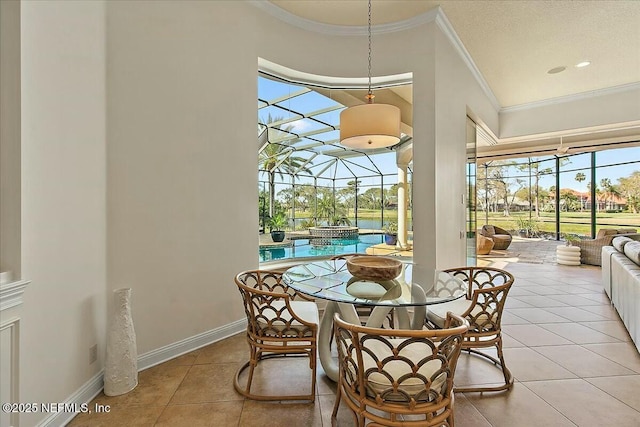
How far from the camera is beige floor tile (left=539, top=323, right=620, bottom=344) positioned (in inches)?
120

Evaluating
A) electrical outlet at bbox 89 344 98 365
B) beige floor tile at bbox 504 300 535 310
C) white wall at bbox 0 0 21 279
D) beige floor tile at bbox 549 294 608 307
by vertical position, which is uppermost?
white wall at bbox 0 0 21 279

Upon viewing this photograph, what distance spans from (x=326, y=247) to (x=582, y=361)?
9.16 ft

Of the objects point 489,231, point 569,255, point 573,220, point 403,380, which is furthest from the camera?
point 573,220

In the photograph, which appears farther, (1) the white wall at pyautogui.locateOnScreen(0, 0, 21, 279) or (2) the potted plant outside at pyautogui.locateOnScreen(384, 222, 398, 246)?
(2) the potted plant outside at pyautogui.locateOnScreen(384, 222, 398, 246)

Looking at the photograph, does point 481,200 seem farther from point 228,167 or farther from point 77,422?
point 77,422

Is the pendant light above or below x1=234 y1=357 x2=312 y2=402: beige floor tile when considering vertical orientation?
above

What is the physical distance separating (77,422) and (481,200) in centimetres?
1245

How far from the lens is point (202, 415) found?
1.94 meters

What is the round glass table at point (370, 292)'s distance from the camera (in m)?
1.86

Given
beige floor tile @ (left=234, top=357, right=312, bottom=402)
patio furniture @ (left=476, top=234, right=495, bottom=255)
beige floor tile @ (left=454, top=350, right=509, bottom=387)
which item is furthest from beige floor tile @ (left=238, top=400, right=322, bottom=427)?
patio furniture @ (left=476, top=234, right=495, bottom=255)

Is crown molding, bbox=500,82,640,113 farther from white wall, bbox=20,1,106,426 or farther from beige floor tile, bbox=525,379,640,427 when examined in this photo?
white wall, bbox=20,1,106,426

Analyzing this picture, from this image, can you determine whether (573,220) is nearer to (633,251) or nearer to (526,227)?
(526,227)

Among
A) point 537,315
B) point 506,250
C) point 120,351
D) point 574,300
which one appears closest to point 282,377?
point 120,351

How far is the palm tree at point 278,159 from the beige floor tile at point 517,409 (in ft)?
9.12
